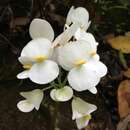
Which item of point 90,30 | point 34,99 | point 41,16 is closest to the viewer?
point 34,99

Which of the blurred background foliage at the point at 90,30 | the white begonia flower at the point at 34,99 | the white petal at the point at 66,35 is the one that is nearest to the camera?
the white petal at the point at 66,35

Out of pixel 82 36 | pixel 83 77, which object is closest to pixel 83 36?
pixel 82 36

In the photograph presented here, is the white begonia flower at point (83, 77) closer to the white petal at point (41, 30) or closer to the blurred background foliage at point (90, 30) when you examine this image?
the white petal at point (41, 30)

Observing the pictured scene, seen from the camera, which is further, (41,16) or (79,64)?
(41,16)

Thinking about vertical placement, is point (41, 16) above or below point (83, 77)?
below

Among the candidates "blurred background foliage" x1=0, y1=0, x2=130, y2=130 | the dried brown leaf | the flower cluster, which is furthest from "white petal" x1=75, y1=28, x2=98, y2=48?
the dried brown leaf

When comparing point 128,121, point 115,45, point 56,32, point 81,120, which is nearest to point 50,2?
point 56,32

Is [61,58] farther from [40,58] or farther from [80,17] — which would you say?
[80,17]

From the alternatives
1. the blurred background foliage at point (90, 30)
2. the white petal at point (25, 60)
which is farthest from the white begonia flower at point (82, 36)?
the blurred background foliage at point (90, 30)
